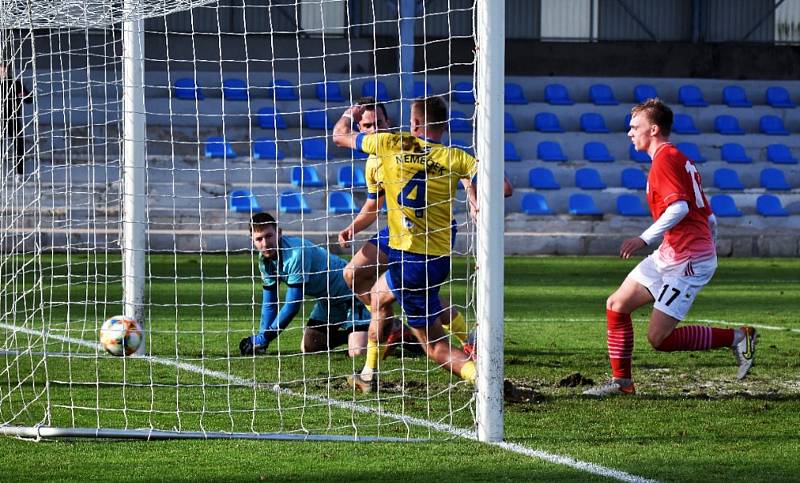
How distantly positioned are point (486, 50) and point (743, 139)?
68.4 ft

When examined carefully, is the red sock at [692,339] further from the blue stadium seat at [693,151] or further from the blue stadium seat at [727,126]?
the blue stadium seat at [727,126]

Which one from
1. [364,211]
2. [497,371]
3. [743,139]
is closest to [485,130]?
[497,371]

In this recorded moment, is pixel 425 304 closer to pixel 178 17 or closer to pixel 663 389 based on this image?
pixel 663 389

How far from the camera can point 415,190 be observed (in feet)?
23.7

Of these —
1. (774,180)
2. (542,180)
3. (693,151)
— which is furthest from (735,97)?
(542,180)

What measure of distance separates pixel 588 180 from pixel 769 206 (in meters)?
3.38

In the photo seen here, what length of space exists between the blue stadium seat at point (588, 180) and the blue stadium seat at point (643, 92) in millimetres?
3078

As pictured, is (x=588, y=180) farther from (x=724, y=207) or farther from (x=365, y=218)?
(x=365, y=218)

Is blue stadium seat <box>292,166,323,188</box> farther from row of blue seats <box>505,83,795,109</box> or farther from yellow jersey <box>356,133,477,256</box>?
yellow jersey <box>356,133,477,256</box>

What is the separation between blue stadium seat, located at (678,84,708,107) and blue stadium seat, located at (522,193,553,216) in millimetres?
5520

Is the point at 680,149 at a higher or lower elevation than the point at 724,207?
higher

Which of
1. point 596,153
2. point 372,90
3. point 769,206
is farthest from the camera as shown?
point 372,90

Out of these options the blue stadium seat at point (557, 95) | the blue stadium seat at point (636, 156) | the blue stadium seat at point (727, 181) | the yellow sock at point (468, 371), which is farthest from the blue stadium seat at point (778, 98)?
the yellow sock at point (468, 371)

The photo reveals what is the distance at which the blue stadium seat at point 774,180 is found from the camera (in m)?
23.8
